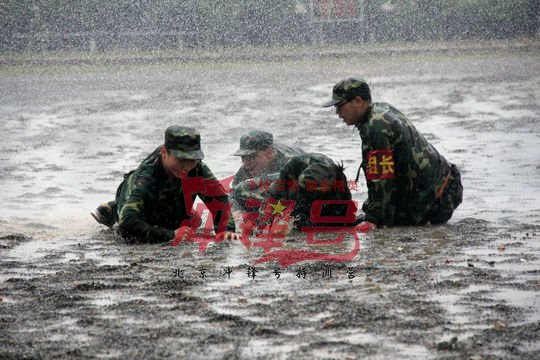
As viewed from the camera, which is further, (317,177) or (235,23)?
(235,23)

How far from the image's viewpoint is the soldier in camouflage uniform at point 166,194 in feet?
22.9

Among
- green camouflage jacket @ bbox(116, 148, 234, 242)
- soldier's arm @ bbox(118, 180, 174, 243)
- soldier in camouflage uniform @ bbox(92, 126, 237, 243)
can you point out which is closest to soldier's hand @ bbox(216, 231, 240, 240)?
soldier in camouflage uniform @ bbox(92, 126, 237, 243)

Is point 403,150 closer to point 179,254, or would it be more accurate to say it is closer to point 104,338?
point 179,254

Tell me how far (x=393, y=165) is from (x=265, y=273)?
5.64 feet

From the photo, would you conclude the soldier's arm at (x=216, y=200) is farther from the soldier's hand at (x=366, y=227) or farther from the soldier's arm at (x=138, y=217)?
the soldier's hand at (x=366, y=227)

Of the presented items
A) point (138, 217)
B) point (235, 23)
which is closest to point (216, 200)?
point (138, 217)

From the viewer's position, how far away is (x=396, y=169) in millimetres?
7531

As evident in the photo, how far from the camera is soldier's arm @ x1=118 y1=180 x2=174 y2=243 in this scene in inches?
283

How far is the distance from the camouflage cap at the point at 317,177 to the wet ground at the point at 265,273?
41 centimetres

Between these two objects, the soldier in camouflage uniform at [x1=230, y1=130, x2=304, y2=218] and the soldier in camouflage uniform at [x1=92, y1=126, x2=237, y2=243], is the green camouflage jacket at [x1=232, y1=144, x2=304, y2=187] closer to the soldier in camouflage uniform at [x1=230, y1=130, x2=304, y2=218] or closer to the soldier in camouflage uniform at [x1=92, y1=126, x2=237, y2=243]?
the soldier in camouflage uniform at [x1=230, y1=130, x2=304, y2=218]

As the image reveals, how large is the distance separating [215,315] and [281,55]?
2209 cm

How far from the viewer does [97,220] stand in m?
8.23

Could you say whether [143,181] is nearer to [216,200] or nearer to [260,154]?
[216,200]

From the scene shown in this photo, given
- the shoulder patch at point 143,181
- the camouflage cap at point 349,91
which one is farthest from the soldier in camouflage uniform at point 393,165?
the shoulder patch at point 143,181
